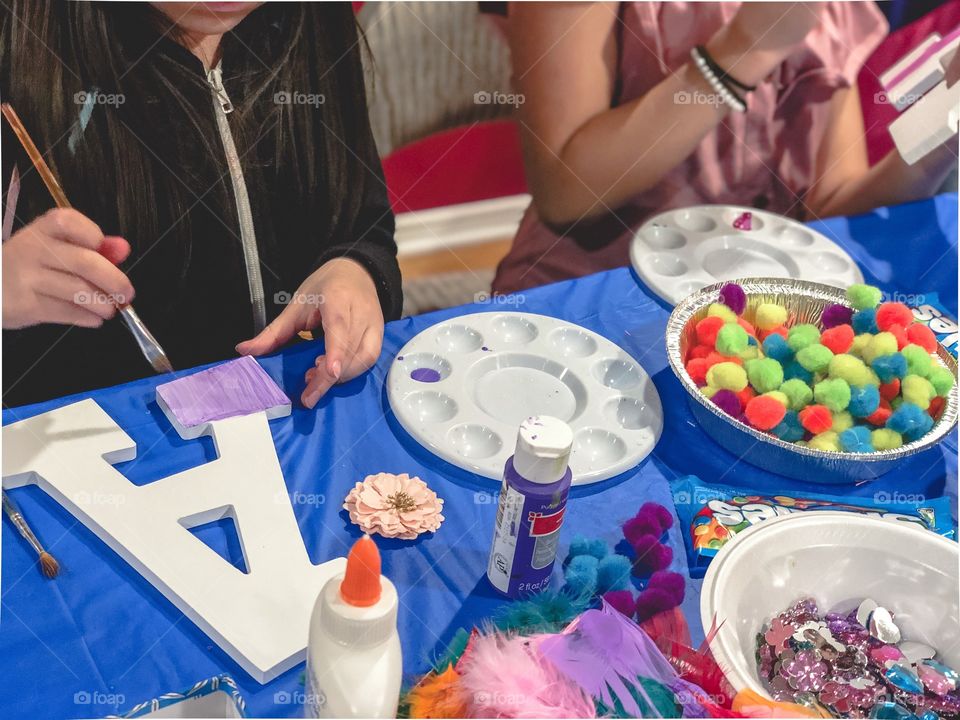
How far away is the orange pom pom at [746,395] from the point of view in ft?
3.34

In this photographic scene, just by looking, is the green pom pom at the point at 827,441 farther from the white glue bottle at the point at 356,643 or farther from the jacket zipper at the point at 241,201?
the jacket zipper at the point at 241,201

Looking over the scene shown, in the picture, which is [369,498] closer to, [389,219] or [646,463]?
[646,463]

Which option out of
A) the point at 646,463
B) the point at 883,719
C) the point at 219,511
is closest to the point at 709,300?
the point at 646,463

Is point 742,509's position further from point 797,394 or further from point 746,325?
point 746,325

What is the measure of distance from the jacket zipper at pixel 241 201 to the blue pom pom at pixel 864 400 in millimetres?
760

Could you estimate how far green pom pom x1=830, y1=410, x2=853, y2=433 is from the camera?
100cm

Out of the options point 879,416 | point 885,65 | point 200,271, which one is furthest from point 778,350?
point 885,65

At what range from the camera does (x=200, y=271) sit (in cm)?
119

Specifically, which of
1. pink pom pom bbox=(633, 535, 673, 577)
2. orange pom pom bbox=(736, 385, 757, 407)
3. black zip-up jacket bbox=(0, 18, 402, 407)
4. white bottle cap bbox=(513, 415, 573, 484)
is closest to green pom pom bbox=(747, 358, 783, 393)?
orange pom pom bbox=(736, 385, 757, 407)

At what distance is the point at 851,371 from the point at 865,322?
11 centimetres

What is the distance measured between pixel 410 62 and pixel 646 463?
30.1 inches

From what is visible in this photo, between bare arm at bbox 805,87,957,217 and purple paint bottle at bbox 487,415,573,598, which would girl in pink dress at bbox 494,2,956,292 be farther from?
purple paint bottle at bbox 487,415,573,598

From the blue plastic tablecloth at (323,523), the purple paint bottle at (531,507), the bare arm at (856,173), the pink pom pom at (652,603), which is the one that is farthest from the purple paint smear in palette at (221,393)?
the bare arm at (856,173)

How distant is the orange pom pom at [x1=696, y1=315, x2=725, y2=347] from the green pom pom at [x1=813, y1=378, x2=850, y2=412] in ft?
0.46
